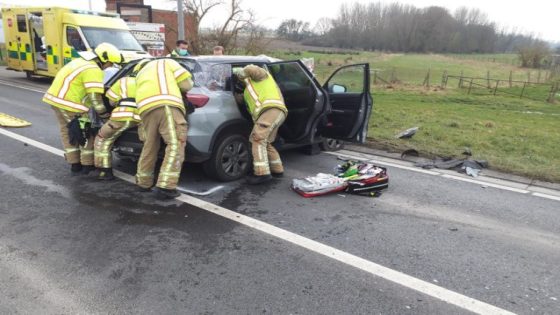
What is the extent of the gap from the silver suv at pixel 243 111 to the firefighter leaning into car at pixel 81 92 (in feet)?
1.04

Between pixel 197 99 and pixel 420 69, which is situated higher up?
pixel 197 99

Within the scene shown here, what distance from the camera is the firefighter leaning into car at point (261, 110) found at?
4.89 meters

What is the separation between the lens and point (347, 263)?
10.8 feet

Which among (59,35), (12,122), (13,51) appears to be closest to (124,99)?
(12,122)

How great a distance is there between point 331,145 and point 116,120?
3.42 meters

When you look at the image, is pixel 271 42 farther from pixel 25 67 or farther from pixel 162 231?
pixel 162 231

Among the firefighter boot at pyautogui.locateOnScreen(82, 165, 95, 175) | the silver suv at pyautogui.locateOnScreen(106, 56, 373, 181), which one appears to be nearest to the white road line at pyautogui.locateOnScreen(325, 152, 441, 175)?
the silver suv at pyautogui.locateOnScreen(106, 56, 373, 181)

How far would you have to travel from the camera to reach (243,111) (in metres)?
5.08

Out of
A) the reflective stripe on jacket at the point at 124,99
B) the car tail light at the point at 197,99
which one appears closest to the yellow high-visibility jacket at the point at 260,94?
the car tail light at the point at 197,99

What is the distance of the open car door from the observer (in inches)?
225

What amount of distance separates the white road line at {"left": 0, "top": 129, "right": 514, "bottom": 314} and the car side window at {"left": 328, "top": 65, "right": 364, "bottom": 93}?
8.58 ft

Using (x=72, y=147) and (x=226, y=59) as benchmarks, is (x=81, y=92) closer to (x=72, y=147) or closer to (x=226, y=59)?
(x=72, y=147)

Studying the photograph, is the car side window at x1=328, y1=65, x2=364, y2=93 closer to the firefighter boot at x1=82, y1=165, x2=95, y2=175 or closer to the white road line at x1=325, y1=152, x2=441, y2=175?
the white road line at x1=325, y1=152, x2=441, y2=175

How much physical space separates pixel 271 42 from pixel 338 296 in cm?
1563
